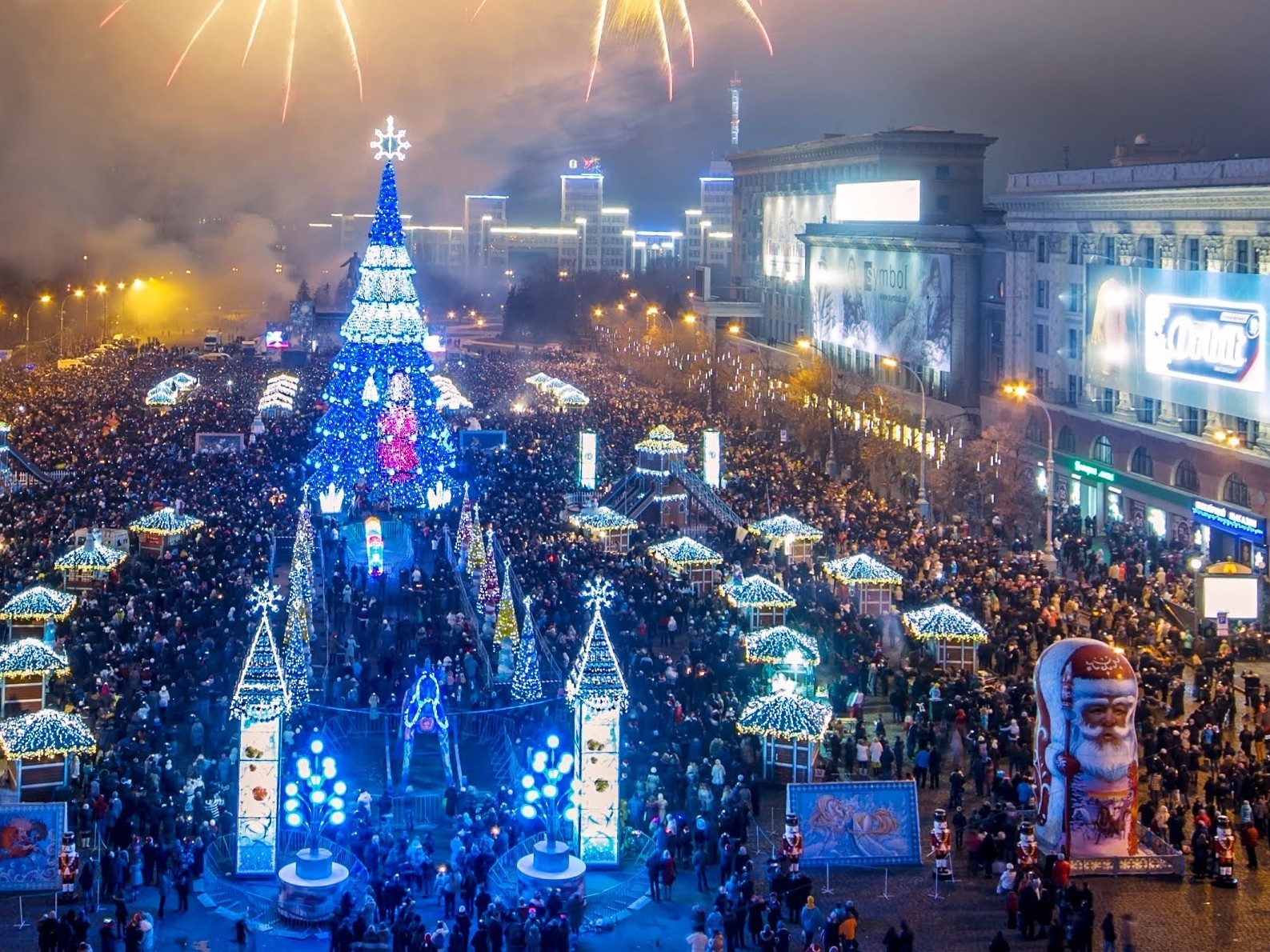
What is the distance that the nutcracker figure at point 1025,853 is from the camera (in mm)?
18906

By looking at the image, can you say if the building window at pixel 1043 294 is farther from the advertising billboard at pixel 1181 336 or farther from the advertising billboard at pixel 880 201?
the advertising billboard at pixel 880 201

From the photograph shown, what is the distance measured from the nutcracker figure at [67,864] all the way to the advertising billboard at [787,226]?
2895 inches

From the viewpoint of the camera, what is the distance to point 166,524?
3672cm

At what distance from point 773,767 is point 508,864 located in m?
5.41

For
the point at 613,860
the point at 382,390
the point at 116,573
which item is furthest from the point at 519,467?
the point at 613,860

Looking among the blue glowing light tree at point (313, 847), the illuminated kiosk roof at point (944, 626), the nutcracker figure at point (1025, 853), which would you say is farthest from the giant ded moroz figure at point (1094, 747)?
the blue glowing light tree at point (313, 847)

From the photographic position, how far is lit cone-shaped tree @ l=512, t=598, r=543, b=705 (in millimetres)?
25859

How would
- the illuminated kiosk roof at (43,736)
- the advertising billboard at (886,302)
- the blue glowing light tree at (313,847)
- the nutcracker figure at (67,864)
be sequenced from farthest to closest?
the advertising billboard at (886,302)
the illuminated kiosk roof at (43,736)
the nutcracker figure at (67,864)
the blue glowing light tree at (313,847)

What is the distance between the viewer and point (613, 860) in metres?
19.9

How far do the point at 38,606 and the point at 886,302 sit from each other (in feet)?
151

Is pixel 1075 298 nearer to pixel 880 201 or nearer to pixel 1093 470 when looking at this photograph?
pixel 1093 470

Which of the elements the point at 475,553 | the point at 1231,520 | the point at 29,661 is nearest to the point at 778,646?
the point at 475,553

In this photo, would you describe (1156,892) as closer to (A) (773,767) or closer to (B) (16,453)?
(A) (773,767)

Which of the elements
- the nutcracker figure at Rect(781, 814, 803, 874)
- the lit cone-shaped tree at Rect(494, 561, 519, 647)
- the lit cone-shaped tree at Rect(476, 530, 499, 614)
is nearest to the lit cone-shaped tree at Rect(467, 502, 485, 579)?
the lit cone-shaped tree at Rect(476, 530, 499, 614)
